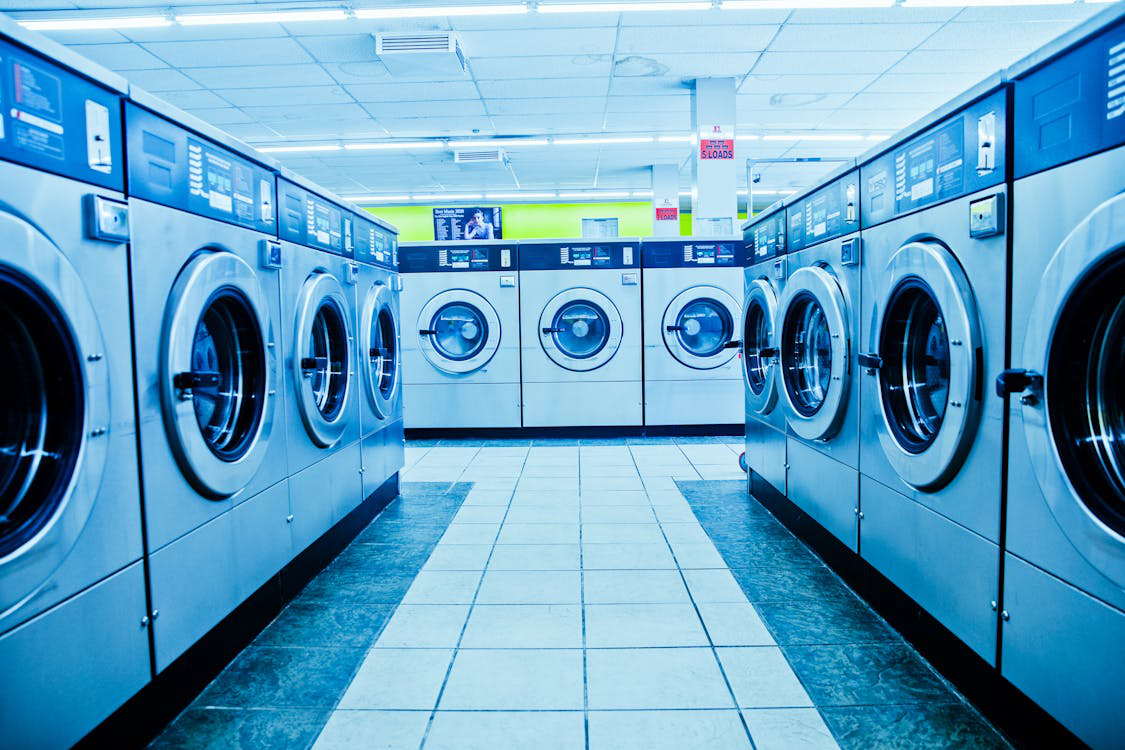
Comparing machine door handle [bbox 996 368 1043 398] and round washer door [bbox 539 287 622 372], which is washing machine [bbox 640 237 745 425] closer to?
round washer door [bbox 539 287 622 372]

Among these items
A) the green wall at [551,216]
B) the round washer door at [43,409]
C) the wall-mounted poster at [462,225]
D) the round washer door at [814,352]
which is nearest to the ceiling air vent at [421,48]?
the wall-mounted poster at [462,225]

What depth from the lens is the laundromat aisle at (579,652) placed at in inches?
60.9

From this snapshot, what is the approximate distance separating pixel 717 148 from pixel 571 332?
2302 millimetres

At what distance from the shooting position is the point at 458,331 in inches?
221

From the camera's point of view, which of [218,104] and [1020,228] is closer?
[1020,228]

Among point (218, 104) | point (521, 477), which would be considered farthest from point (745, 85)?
point (218, 104)

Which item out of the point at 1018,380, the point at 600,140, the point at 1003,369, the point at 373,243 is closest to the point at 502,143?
the point at 600,140

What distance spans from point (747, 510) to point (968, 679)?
1.72 metres

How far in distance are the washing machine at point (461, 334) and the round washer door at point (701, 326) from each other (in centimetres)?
122

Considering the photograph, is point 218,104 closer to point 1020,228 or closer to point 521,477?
point 521,477

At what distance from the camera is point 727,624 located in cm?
209

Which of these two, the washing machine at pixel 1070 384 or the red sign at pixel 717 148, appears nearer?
the washing machine at pixel 1070 384

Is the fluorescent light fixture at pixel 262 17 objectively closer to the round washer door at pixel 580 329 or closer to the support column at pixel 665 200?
the round washer door at pixel 580 329

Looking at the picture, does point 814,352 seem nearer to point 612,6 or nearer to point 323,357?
point 323,357
